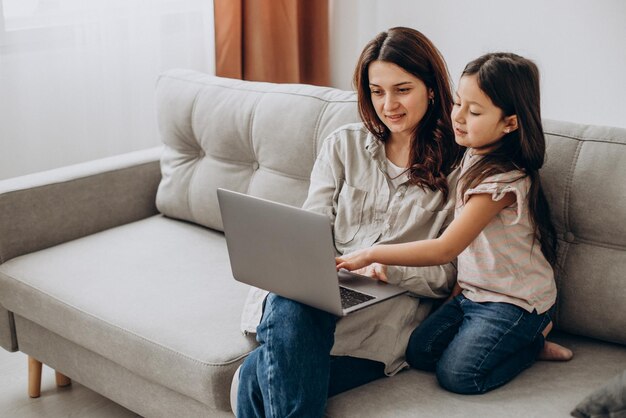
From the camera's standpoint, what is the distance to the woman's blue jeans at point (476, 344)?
1.56 metres

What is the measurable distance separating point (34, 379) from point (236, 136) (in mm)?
862

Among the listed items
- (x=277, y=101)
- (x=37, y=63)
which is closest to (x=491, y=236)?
(x=277, y=101)

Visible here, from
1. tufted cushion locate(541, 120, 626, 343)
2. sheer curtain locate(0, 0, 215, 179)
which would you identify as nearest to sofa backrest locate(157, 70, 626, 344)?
tufted cushion locate(541, 120, 626, 343)

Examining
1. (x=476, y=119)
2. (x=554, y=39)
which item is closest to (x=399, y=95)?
(x=476, y=119)

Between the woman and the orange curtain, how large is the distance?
1.41 m

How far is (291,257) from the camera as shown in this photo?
150cm

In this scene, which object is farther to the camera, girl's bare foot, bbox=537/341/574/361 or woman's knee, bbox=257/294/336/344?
girl's bare foot, bbox=537/341/574/361

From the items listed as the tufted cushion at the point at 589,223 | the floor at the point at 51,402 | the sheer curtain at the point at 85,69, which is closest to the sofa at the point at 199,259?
the tufted cushion at the point at 589,223

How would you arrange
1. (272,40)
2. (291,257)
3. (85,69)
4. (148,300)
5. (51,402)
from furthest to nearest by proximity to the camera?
(272,40) < (85,69) < (51,402) < (148,300) < (291,257)

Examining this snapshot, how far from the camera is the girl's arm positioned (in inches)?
62.4

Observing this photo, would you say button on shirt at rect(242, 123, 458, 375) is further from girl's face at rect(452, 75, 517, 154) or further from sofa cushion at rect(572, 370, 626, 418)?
sofa cushion at rect(572, 370, 626, 418)

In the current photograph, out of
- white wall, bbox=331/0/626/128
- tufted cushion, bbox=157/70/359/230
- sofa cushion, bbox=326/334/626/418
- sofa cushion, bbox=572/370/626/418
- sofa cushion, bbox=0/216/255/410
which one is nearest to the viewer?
sofa cushion, bbox=572/370/626/418

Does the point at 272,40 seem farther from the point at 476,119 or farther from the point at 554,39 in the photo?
the point at 476,119

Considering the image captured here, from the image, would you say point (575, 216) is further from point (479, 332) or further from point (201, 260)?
point (201, 260)
